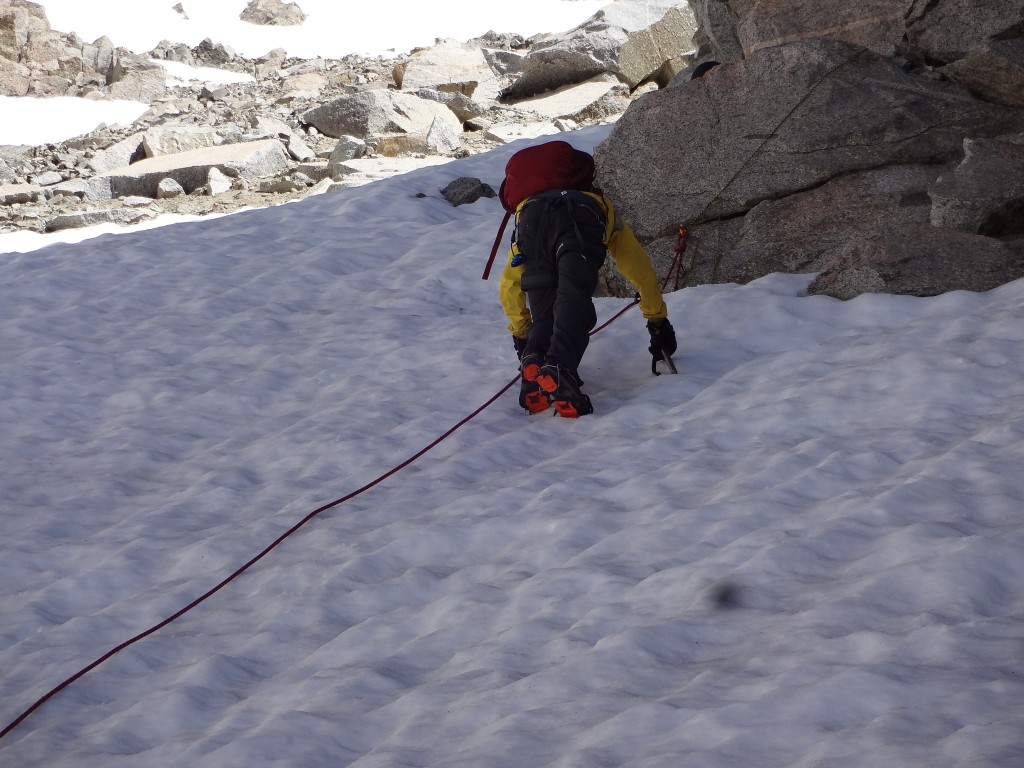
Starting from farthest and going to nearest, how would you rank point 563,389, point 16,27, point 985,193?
point 16,27 < point 985,193 < point 563,389

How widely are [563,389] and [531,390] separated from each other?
0.31 metres

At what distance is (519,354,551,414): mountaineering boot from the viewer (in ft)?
18.6

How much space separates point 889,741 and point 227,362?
18.3 feet

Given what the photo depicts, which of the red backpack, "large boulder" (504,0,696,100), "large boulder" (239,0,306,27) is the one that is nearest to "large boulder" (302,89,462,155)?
"large boulder" (504,0,696,100)

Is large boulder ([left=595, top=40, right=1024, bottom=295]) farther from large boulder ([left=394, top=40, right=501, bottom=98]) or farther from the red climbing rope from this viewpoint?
large boulder ([left=394, top=40, right=501, bottom=98])

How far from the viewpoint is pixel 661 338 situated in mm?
6141

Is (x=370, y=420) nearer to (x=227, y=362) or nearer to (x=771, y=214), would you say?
(x=227, y=362)

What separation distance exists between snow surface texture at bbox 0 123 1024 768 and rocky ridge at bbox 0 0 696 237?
5.90 meters

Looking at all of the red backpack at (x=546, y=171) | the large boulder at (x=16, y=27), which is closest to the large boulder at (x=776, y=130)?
the red backpack at (x=546, y=171)

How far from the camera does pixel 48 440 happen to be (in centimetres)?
612

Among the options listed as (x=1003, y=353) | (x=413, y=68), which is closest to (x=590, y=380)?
(x=1003, y=353)

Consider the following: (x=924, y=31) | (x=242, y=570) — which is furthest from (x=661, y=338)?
(x=924, y=31)

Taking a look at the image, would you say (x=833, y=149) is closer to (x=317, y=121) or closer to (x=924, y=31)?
(x=924, y=31)

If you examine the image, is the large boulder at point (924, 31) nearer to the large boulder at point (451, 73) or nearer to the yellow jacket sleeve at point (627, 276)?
the yellow jacket sleeve at point (627, 276)
